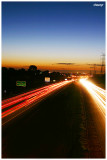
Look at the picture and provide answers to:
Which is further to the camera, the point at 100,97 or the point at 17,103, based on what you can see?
the point at 100,97

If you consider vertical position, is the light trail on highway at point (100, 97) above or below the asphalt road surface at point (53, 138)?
above

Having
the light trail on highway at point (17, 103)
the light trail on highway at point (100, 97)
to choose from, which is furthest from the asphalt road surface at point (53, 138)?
the light trail on highway at point (100, 97)

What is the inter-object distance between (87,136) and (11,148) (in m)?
4.28

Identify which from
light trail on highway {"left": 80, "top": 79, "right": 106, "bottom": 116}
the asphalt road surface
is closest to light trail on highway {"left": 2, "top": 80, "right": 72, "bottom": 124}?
the asphalt road surface

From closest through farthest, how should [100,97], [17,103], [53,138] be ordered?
[53,138]
[17,103]
[100,97]

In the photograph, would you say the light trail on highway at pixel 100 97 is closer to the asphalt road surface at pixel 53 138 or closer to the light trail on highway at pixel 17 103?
the asphalt road surface at pixel 53 138

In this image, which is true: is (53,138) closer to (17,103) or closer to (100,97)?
(17,103)

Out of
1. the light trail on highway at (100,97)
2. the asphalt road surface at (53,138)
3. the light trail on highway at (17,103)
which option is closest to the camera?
the asphalt road surface at (53,138)

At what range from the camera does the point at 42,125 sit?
46.4ft

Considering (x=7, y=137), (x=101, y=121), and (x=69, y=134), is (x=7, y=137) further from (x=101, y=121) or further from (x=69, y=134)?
(x=101, y=121)

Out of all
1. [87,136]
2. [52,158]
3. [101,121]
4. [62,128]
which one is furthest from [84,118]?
[52,158]

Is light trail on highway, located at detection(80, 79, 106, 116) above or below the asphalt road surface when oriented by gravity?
above

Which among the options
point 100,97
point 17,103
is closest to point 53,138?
point 17,103

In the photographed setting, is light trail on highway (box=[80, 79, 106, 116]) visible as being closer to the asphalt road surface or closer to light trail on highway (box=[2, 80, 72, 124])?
the asphalt road surface
